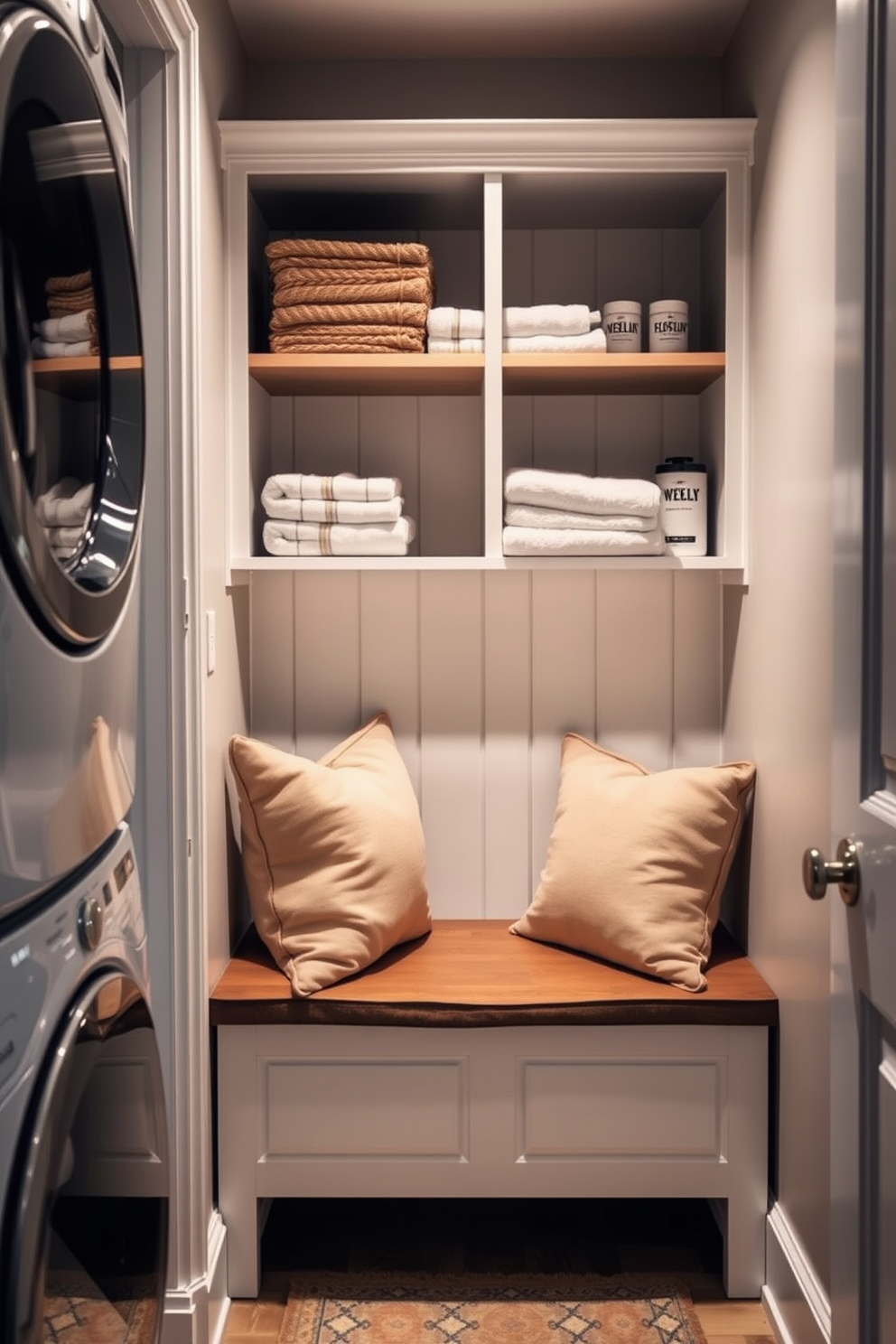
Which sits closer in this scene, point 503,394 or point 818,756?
point 818,756

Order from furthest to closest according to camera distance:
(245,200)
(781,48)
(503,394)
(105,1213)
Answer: (503,394) → (245,200) → (781,48) → (105,1213)

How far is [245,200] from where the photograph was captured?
233cm

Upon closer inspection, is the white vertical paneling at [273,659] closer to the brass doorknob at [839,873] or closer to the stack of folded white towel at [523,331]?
the stack of folded white towel at [523,331]

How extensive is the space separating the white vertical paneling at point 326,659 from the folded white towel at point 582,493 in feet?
1.59

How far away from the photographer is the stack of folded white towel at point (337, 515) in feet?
7.75

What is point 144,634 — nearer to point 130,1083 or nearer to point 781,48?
point 130,1083

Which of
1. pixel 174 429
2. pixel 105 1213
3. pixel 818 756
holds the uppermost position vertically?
pixel 174 429

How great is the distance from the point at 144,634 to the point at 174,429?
13.2 inches

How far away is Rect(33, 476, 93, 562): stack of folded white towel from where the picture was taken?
2.74 ft

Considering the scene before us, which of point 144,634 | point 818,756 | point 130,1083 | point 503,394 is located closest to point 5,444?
point 130,1083

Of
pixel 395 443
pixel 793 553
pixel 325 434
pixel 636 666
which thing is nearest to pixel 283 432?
pixel 325 434

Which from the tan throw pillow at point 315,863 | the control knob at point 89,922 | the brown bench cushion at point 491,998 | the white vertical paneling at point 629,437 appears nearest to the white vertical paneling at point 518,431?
the white vertical paneling at point 629,437

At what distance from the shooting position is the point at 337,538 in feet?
7.76

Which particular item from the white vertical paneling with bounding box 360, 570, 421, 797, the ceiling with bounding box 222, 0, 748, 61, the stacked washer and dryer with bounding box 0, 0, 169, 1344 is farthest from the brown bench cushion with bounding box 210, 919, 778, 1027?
the ceiling with bounding box 222, 0, 748, 61
